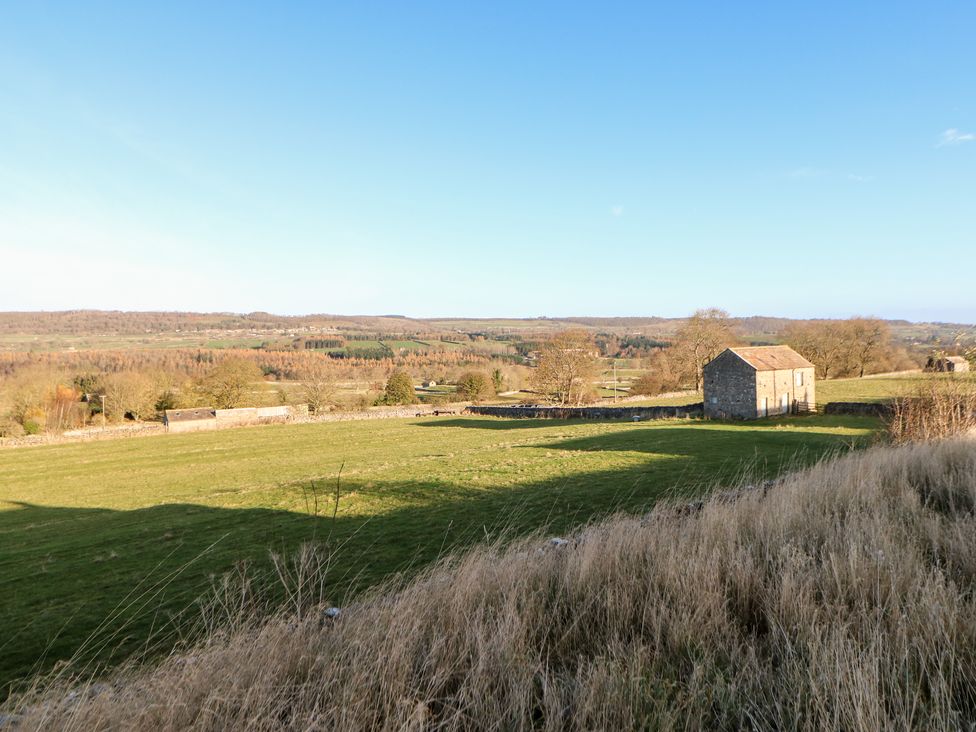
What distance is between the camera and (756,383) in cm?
3269

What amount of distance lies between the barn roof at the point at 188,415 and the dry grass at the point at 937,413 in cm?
4950

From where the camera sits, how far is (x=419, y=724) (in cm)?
231

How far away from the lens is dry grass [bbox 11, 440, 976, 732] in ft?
7.85

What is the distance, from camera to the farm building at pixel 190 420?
45.7 m

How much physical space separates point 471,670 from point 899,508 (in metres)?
5.47

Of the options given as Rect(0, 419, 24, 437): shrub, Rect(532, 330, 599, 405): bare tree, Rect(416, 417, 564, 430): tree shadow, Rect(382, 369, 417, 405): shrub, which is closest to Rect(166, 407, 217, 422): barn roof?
Rect(0, 419, 24, 437): shrub

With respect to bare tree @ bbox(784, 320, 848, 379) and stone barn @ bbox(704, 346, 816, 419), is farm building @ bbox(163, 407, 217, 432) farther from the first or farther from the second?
bare tree @ bbox(784, 320, 848, 379)

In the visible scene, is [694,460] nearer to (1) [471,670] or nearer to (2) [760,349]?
(1) [471,670]

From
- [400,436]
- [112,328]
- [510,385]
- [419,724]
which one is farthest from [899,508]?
[112,328]

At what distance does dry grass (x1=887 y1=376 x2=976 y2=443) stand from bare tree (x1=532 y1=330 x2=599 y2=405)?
4000 cm

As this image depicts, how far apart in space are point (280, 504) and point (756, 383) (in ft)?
94.0

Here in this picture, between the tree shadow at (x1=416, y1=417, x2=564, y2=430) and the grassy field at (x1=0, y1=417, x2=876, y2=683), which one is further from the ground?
the grassy field at (x1=0, y1=417, x2=876, y2=683)

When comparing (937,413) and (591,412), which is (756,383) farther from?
(937,413)

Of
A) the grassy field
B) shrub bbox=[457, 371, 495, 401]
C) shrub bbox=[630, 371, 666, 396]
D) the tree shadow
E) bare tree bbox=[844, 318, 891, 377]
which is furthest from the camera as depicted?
shrub bbox=[457, 371, 495, 401]
